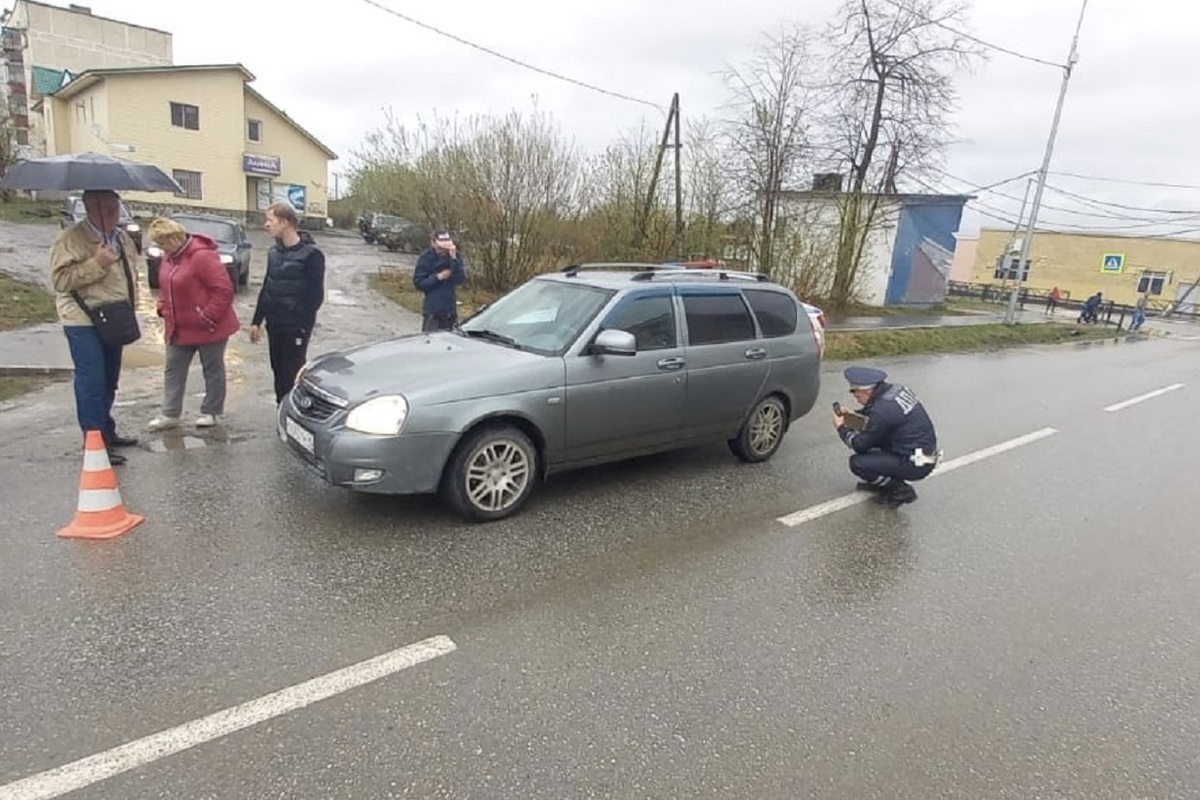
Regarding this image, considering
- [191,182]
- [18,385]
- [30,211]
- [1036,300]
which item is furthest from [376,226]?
[1036,300]

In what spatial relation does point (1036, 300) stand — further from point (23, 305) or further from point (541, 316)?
point (23, 305)

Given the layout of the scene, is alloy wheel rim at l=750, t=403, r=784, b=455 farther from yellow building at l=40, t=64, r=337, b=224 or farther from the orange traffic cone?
yellow building at l=40, t=64, r=337, b=224

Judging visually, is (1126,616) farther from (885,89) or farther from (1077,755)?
(885,89)

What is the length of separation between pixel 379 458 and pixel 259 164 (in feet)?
130

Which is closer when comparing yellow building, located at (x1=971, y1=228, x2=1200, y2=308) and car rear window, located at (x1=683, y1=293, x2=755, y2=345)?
car rear window, located at (x1=683, y1=293, x2=755, y2=345)

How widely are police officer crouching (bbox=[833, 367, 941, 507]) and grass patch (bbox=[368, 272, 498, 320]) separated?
843cm

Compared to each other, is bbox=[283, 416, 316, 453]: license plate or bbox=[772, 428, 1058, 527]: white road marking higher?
bbox=[283, 416, 316, 453]: license plate

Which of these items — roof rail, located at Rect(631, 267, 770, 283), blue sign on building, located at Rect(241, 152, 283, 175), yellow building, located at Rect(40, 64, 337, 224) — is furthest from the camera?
blue sign on building, located at Rect(241, 152, 283, 175)

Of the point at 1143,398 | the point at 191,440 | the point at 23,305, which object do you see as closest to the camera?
the point at 191,440

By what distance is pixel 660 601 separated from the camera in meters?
3.70

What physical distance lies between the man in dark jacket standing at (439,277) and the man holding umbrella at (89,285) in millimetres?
3010

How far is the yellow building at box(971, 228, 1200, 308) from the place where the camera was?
4744 centimetres

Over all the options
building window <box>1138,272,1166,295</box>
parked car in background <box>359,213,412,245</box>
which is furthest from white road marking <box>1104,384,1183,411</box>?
building window <box>1138,272,1166,295</box>

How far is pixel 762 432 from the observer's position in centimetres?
616
